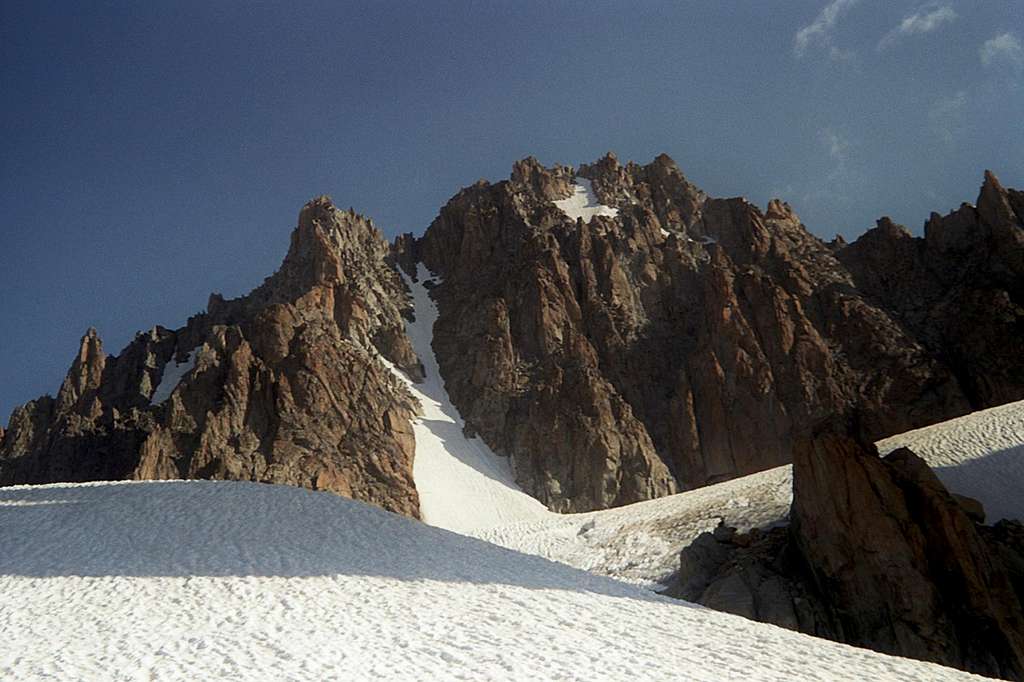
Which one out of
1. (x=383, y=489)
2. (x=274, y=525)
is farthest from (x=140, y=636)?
(x=383, y=489)

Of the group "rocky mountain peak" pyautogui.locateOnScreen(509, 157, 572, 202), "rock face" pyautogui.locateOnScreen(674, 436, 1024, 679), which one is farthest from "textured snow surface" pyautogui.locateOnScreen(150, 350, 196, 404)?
"rock face" pyautogui.locateOnScreen(674, 436, 1024, 679)

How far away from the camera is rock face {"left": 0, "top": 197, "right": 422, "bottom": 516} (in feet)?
178

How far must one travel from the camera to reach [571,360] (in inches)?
2726

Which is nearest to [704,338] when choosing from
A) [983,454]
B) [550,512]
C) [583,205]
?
[550,512]

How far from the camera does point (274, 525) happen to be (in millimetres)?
16969

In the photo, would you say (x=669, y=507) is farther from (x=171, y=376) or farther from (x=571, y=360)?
(x=171, y=376)

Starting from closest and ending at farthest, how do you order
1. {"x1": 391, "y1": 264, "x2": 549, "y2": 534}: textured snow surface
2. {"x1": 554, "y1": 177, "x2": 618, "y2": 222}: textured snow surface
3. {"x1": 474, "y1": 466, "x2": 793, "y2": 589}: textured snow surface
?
{"x1": 474, "y1": 466, "x2": 793, "y2": 589}: textured snow surface, {"x1": 391, "y1": 264, "x2": 549, "y2": 534}: textured snow surface, {"x1": 554, "y1": 177, "x2": 618, "y2": 222}: textured snow surface

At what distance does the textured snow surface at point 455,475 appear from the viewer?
56.0 metres

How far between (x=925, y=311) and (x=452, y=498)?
47.9m

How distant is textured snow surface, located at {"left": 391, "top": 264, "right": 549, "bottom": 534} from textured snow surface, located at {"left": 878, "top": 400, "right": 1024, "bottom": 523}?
3078 centimetres

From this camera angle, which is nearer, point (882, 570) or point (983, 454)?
point (882, 570)

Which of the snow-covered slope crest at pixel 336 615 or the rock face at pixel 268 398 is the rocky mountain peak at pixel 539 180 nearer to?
the rock face at pixel 268 398

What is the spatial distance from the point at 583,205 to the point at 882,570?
3162 inches

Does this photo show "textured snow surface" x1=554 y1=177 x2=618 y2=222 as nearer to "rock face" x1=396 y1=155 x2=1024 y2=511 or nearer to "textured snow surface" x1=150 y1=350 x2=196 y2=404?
"rock face" x1=396 y1=155 x2=1024 y2=511
